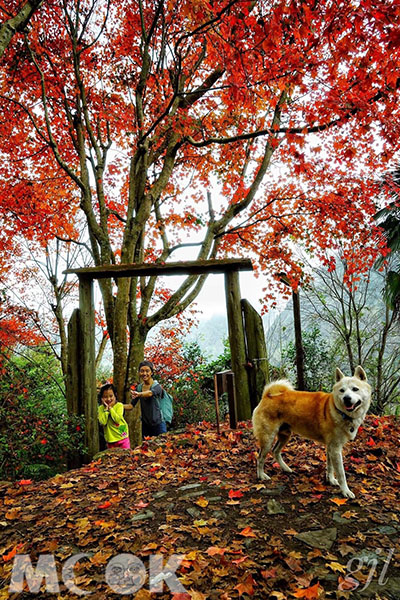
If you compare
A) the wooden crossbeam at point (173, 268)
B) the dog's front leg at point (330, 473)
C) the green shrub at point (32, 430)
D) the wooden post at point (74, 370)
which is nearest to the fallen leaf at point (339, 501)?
the dog's front leg at point (330, 473)

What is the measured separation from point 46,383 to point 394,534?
18.5 feet

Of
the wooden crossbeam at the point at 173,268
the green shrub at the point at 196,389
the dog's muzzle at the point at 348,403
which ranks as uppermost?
the wooden crossbeam at the point at 173,268

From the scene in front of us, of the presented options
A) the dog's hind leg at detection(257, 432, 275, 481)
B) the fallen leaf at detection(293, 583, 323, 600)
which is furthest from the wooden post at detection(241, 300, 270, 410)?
the fallen leaf at detection(293, 583, 323, 600)

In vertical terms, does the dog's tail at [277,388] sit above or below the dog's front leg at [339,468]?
above

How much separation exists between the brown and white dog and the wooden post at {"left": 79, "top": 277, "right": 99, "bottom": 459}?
11.3 ft

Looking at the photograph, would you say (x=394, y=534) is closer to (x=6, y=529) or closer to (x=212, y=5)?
(x=6, y=529)

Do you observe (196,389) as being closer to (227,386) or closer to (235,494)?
(227,386)

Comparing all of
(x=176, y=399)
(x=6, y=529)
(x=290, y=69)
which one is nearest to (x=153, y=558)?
(x=6, y=529)

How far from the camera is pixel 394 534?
2.90m

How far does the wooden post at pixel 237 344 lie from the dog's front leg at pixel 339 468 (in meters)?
2.74

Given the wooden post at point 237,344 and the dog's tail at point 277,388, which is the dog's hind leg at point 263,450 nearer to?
the dog's tail at point 277,388

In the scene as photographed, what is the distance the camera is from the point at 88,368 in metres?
6.51

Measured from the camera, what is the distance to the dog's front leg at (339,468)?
11.6 feet

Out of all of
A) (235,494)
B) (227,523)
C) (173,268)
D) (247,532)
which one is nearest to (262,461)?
(235,494)
